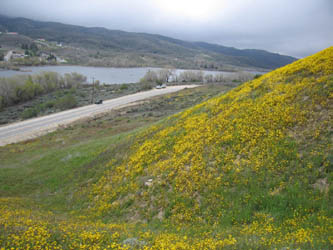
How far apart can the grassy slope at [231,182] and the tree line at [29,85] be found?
74.9 metres

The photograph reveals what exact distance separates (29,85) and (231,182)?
9104cm

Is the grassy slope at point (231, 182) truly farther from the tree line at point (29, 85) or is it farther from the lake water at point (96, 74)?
the lake water at point (96, 74)

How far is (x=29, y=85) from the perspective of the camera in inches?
3238

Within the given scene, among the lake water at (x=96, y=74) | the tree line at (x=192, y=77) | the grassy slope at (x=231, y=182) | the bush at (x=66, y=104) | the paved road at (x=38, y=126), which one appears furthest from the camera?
the lake water at (x=96, y=74)

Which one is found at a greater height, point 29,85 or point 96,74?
point 96,74

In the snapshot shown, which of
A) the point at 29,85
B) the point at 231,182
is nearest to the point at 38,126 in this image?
the point at 29,85

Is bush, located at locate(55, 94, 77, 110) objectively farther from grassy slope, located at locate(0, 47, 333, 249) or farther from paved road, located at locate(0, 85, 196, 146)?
grassy slope, located at locate(0, 47, 333, 249)

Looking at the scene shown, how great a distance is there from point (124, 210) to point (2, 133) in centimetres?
4346

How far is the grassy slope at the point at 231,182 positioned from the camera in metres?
7.17

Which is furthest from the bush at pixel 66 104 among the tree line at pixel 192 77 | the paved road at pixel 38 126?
the tree line at pixel 192 77

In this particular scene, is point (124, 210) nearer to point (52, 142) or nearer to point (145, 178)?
point (145, 178)

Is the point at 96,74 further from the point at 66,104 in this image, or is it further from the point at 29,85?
the point at 66,104

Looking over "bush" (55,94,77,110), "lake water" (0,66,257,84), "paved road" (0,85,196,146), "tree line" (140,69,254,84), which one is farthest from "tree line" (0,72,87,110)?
"tree line" (140,69,254,84)

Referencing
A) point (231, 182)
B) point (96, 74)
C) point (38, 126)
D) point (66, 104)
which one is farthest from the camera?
point (96, 74)
